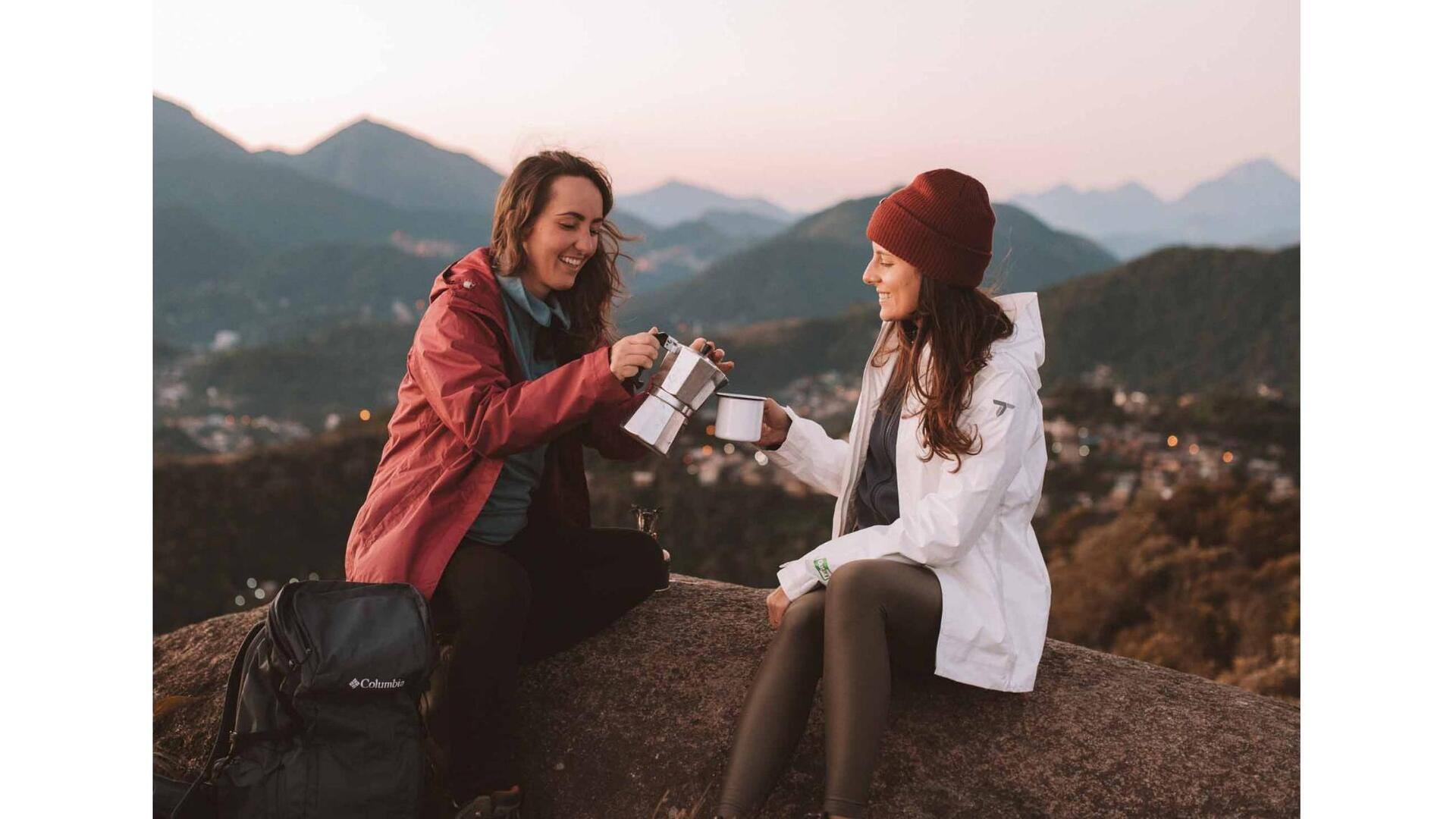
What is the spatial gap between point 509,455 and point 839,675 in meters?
1.18

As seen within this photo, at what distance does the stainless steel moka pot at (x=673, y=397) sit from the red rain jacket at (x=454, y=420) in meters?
0.09

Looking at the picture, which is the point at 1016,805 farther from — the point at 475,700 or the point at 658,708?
the point at 475,700

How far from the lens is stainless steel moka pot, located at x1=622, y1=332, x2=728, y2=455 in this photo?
2.95 metres

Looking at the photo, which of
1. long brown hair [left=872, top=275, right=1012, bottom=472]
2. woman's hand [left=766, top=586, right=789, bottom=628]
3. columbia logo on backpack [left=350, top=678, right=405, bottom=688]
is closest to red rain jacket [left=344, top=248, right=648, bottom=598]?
columbia logo on backpack [left=350, top=678, right=405, bottom=688]

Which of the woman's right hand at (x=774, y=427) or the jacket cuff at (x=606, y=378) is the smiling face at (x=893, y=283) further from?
the jacket cuff at (x=606, y=378)

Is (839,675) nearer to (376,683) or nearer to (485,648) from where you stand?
(485,648)

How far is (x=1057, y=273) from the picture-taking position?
5512cm

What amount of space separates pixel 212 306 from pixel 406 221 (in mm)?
32624

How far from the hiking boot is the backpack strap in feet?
2.17

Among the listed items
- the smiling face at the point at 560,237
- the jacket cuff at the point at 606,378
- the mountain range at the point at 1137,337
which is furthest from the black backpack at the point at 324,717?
the mountain range at the point at 1137,337

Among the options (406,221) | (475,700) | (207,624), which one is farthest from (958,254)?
(406,221)

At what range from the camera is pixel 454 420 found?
2930 millimetres

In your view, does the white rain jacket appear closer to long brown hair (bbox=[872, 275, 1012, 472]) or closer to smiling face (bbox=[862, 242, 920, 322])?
long brown hair (bbox=[872, 275, 1012, 472])

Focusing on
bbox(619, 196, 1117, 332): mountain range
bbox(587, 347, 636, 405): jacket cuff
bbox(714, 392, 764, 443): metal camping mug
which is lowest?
bbox(714, 392, 764, 443): metal camping mug
